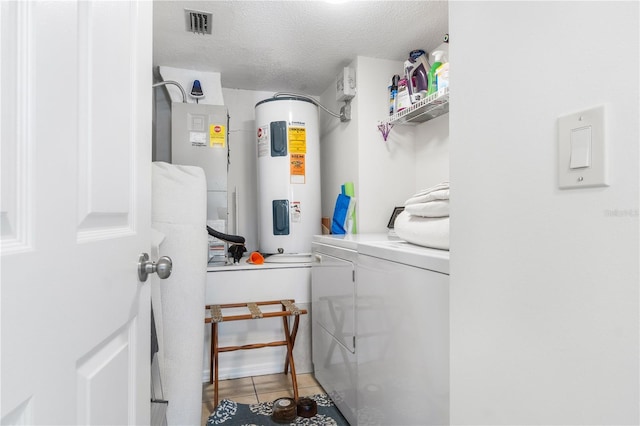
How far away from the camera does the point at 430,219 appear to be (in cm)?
124

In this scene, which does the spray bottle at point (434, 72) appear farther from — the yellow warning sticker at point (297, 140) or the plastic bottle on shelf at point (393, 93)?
the yellow warning sticker at point (297, 140)

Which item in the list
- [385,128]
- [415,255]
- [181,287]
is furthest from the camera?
[385,128]

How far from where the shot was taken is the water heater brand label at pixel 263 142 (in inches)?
103

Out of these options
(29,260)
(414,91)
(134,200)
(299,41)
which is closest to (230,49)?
(299,41)

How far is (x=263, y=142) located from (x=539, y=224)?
227 centimetres

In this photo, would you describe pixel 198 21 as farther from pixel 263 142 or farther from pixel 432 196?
pixel 432 196

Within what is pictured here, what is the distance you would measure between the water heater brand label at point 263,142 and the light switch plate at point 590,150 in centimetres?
221

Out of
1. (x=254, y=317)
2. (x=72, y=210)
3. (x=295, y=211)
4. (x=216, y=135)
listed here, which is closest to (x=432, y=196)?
(x=72, y=210)

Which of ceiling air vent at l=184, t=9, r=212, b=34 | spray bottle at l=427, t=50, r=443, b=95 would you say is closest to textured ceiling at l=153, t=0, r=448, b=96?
ceiling air vent at l=184, t=9, r=212, b=34

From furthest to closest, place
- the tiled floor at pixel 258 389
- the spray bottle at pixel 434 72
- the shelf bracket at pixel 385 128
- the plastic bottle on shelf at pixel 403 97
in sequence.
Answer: the shelf bracket at pixel 385 128, the plastic bottle on shelf at pixel 403 97, the tiled floor at pixel 258 389, the spray bottle at pixel 434 72

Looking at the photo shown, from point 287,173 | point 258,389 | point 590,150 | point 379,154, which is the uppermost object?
point 379,154

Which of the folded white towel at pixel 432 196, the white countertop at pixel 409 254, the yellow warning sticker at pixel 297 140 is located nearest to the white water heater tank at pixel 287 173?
the yellow warning sticker at pixel 297 140

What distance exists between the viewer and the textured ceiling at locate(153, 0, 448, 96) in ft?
6.29

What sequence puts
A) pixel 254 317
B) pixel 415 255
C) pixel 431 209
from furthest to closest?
pixel 254 317, pixel 431 209, pixel 415 255
